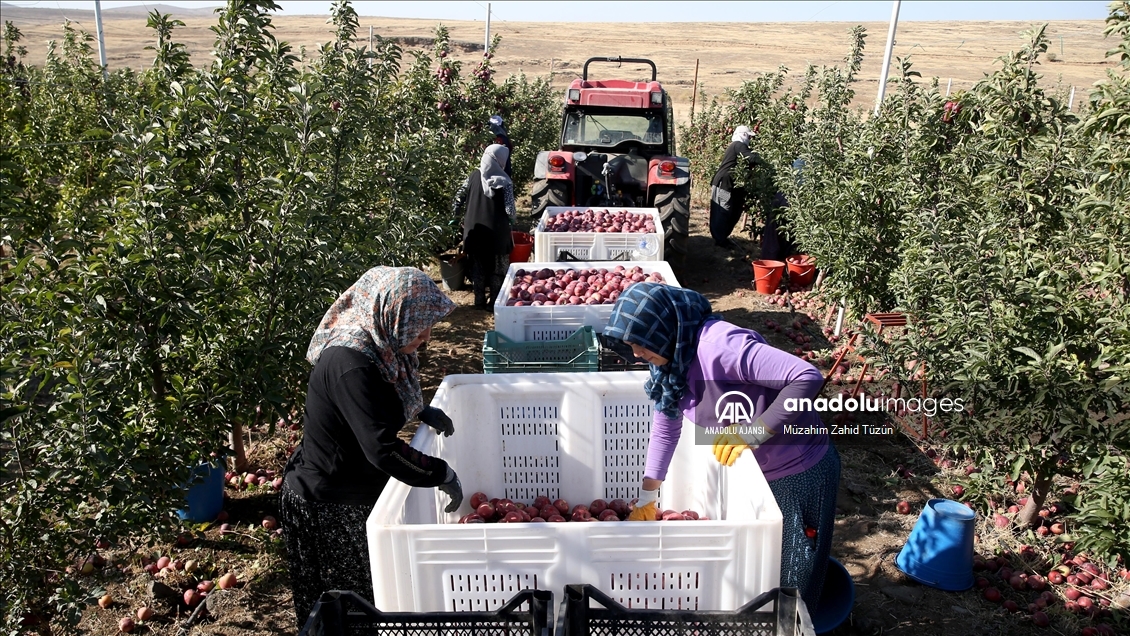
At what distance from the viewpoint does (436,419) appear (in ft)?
8.58

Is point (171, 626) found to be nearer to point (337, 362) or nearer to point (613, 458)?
point (337, 362)

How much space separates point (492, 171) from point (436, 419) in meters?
4.49

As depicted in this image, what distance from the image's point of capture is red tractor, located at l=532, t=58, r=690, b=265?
339 inches

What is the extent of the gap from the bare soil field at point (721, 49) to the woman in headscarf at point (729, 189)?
2028cm

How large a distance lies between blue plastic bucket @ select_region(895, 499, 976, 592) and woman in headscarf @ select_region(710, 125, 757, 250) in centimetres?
612

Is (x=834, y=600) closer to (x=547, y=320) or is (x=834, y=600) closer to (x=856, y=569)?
(x=856, y=569)

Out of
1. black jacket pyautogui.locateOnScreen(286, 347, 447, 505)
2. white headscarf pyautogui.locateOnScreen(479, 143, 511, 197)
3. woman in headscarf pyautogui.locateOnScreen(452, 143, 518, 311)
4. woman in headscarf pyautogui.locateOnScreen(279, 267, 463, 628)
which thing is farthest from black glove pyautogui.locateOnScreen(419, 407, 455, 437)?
white headscarf pyautogui.locateOnScreen(479, 143, 511, 197)

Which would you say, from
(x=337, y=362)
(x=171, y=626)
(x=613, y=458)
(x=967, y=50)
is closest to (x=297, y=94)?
(x=337, y=362)

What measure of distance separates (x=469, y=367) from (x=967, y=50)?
7043 cm

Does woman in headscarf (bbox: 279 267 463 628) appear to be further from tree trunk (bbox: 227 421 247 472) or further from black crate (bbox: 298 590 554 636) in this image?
tree trunk (bbox: 227 421 247 472)

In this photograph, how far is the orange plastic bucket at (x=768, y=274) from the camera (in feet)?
26.6

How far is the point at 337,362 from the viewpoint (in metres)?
2.28

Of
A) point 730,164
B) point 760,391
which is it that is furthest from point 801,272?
point 760,391

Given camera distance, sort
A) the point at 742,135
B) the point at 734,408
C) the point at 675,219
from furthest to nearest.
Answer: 1. the point at 742,135
2. the point at 675,219
3. the point at 734,408
